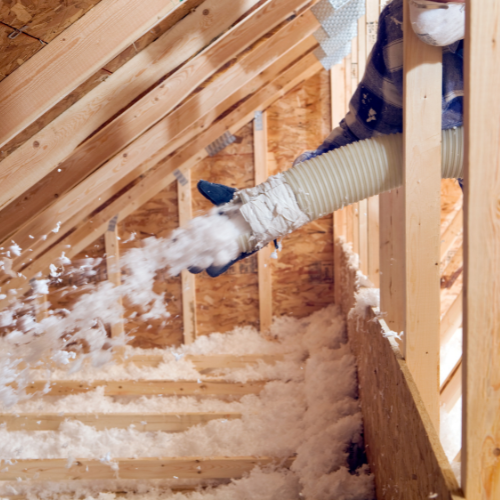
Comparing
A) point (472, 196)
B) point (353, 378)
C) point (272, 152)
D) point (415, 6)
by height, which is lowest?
point (353, 378)

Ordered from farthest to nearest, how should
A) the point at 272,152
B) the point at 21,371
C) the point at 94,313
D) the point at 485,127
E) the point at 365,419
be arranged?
the point at 272,152
the point at 21,371
the point at 94,313
the point at 365,419
the point at 485,127

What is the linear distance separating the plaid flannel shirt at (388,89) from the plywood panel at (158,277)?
8.48 feet

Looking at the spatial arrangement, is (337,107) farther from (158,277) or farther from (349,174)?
(349,174)

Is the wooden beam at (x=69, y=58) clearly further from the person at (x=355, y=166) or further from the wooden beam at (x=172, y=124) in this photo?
the wooden beam at (x=172, y=124)

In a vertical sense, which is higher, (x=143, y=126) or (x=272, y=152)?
(x=272, y=152)

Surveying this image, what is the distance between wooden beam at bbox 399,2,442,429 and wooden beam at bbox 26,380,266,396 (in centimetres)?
172

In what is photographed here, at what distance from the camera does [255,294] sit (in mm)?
3879

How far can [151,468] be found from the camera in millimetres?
1908

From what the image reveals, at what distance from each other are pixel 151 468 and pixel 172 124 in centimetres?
147

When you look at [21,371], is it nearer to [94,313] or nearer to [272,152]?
[94,313]

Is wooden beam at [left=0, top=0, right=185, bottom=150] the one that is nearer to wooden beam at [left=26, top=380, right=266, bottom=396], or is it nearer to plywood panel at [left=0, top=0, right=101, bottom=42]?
plywood panel at [left=0, top=0, right=101, bottom=42]

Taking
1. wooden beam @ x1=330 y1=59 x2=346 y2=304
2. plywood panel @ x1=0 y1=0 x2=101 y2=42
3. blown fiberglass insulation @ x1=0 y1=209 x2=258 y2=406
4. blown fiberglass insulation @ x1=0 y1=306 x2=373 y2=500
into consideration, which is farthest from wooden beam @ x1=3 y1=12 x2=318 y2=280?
wooden beam @ x1=330 y1=59 x2=346 y2=304

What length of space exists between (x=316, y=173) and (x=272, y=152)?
2.59 m

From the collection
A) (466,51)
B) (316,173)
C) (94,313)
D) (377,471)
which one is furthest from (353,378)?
(466,51)
